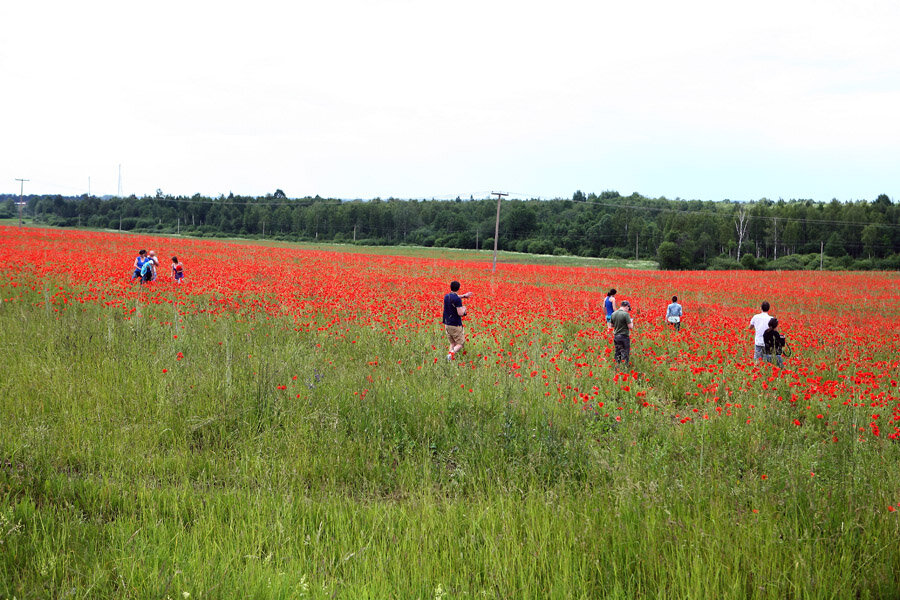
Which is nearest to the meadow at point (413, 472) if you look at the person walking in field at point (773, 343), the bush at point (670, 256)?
the person walking in field at point (773, 343)

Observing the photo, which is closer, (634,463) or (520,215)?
(634,463)

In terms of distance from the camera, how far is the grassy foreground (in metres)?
3.56

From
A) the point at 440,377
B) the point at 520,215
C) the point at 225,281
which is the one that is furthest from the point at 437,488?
the point at 520,215

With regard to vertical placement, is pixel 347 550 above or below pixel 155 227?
below

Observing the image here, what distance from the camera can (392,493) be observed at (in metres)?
5.30

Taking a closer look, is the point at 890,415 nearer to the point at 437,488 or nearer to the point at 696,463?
the point at 696,463

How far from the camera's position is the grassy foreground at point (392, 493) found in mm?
3562

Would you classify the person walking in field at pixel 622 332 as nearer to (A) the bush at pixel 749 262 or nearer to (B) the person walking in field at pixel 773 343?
(B) the person walking in field at pixel 773 343

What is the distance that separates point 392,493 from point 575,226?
112 meters

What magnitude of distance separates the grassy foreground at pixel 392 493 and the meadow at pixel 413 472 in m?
0.03

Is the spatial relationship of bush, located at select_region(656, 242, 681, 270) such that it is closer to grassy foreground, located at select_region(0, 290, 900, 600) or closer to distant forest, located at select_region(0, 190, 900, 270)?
distant forest, located at select_region(0, 190, 900, 270)

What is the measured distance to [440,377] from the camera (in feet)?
28.0

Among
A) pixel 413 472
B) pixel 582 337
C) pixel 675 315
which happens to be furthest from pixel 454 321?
pixel 675 315

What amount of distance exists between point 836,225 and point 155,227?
388ft
